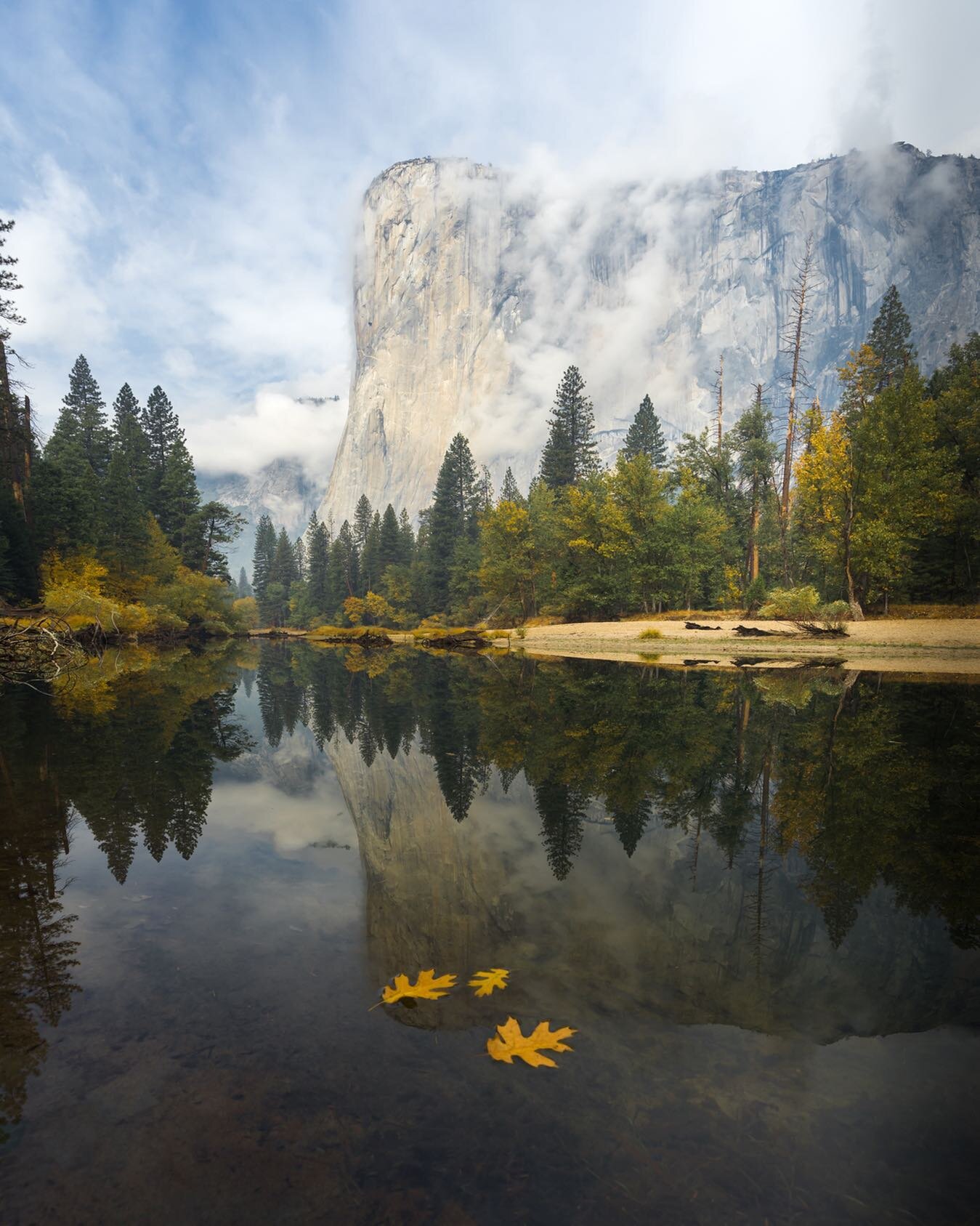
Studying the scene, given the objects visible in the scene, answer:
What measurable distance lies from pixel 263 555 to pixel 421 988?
419 ft

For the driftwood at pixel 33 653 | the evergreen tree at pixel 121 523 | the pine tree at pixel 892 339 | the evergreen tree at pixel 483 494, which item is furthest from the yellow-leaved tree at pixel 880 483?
the evergreen tree at pixel 483 494

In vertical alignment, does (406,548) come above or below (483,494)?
below

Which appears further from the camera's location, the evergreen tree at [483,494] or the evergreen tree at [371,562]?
the evergreen tree at [371,562]

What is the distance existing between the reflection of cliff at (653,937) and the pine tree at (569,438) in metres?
62.7

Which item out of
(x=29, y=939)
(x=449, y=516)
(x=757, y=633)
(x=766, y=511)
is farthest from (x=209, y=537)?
(x=29, y=939)

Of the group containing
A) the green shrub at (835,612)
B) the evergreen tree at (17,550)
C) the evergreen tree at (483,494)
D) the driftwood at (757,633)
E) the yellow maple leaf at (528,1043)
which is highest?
the evergreen tree at (483,494)

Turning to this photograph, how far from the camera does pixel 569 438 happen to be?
218 ft

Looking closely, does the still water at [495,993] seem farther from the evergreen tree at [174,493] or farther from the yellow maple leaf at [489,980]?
the evergreen tree at [174,493]

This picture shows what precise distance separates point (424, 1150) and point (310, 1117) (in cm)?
46

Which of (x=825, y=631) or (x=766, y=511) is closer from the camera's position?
(x=825, y=631)

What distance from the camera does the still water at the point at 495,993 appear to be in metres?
1.89

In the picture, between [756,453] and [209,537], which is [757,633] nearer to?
[756,453]

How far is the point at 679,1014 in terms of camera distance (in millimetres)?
2812

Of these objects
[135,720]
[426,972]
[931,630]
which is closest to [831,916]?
[426,972]
